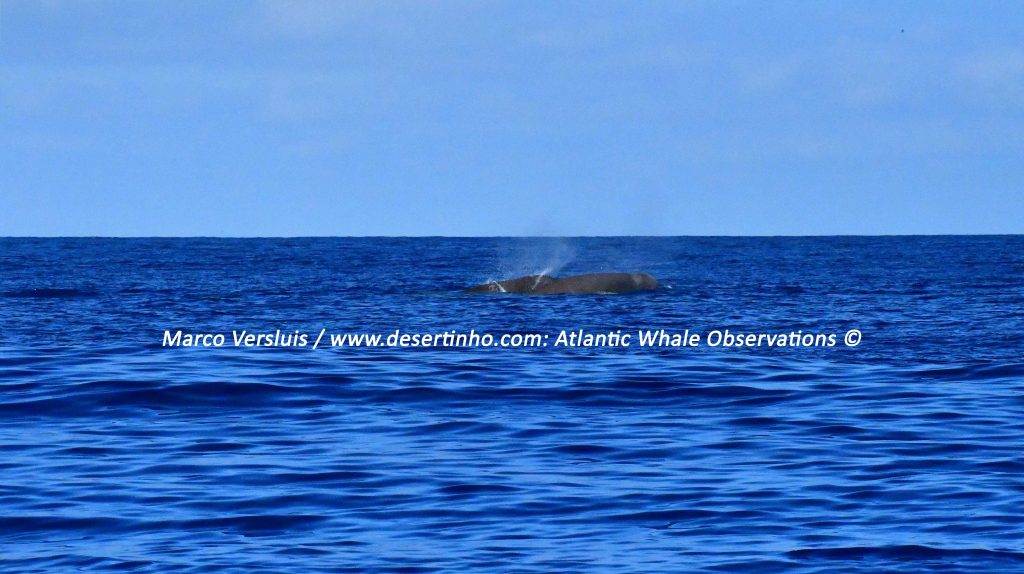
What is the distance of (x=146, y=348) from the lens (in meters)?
25.9

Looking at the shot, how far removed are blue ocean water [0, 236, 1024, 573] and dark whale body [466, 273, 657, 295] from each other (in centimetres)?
1550

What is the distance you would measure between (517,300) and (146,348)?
1607 centimetres

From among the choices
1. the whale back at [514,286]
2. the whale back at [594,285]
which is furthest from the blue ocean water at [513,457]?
the whale back at [514,286]

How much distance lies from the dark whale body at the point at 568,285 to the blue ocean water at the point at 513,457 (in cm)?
1550


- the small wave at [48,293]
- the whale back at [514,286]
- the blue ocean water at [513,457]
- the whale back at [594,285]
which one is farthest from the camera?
the small wave at [48,293]

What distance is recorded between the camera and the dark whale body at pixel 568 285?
1719 inches

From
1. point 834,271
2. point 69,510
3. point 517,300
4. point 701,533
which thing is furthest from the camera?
point 834,271

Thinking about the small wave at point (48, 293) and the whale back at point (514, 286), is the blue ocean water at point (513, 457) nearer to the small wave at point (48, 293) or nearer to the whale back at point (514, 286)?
the whale back at point (514, 286)

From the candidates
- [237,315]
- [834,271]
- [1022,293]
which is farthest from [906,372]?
[834,271]

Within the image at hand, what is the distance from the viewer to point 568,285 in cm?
4391

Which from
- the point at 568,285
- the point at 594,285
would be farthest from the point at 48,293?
the point at 594,285

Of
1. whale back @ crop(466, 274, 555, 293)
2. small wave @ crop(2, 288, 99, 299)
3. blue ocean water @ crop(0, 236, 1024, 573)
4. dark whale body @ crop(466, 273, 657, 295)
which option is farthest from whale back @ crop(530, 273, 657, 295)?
blue ocean water @ crop(0, 236, 1024, 573)

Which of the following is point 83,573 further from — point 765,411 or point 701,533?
point 765,411

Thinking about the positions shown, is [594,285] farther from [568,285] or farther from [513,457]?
[513,457]
